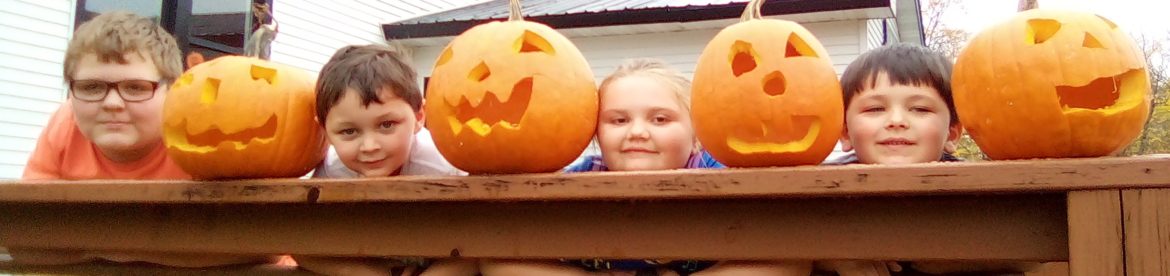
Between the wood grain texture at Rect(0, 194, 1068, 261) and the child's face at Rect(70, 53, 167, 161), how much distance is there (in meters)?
0.36


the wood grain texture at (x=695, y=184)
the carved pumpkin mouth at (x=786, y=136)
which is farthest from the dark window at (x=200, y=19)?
the carved pumpkin mouth at (x=786, y=136)

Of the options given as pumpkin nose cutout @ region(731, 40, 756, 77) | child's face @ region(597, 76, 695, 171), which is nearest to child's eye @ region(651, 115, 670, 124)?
child's face @ region(597, 76, 695, 171)

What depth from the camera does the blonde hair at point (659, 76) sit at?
217cm

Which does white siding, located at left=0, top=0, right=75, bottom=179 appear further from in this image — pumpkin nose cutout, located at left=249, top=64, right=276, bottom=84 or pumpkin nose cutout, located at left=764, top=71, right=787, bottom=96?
pumpkin nose cutout, located at left=764, top=71, right=787, bottom=96

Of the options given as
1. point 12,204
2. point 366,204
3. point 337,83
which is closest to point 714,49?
point 366,204

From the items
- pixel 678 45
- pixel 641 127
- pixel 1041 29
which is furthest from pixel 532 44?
pixel 678 45

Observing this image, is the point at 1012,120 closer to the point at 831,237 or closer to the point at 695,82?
the point at 831,237

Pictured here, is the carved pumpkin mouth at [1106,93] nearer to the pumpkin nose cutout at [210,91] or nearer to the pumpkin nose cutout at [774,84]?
the pumpkin nose cutout at [774,84]

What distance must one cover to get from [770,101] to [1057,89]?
48 cm

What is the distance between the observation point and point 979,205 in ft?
4.67

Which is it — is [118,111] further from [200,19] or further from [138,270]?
[200,19]

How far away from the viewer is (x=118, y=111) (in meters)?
2.42

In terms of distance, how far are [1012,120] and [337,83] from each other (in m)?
1.43

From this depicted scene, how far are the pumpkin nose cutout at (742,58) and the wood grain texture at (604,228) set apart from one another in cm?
32
